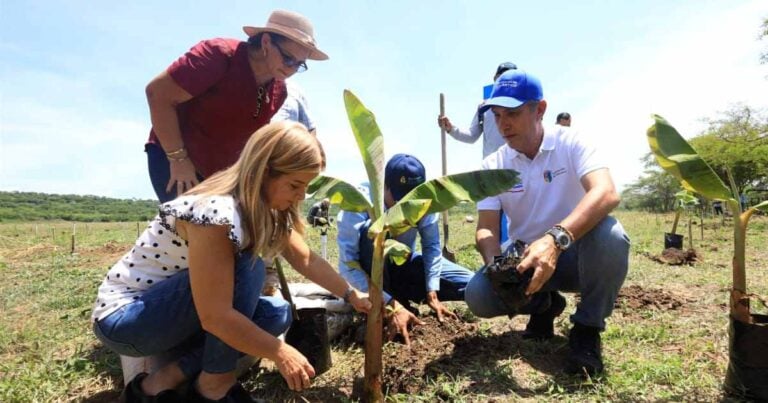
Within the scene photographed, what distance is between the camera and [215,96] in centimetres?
271

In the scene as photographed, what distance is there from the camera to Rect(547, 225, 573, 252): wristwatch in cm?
213

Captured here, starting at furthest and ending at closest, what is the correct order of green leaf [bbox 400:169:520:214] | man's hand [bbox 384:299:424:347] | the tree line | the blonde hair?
the tree line → man's hand [bbox 384:299:424:347] → green leaf [bbox 400:169:520:214] → the blonde hair

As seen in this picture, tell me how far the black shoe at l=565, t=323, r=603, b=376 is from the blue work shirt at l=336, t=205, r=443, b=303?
1.04 meters

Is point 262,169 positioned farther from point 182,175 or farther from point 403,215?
point 182,175

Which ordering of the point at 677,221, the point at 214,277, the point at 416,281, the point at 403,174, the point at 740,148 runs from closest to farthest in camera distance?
the point at 214,277, the point at 403,174, the point at 416,281, the point at 677,221, the point at 740,148

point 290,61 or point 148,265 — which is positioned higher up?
point 290,61

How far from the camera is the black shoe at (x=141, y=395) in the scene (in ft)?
6.09

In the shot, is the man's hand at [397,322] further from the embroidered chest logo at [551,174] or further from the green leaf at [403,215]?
the embroidered chest logo at [551,174]

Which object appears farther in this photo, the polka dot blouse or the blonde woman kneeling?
the polka dot blouse

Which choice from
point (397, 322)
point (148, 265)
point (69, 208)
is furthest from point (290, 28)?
point (69, 208)

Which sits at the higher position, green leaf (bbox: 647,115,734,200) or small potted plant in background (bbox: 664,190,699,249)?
green leaf (bbox: 647,115,734,200)

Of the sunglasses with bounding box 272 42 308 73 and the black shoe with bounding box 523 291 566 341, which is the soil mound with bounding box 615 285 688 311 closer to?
the black shoe with bounding box 523 291 566 341

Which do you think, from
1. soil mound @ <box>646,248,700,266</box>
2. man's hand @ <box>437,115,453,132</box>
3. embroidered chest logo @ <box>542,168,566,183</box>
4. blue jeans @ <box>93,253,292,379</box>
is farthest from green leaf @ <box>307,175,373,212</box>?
soil mound @ <box>646,248,700,266</box>

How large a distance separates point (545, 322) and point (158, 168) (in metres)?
2.58
